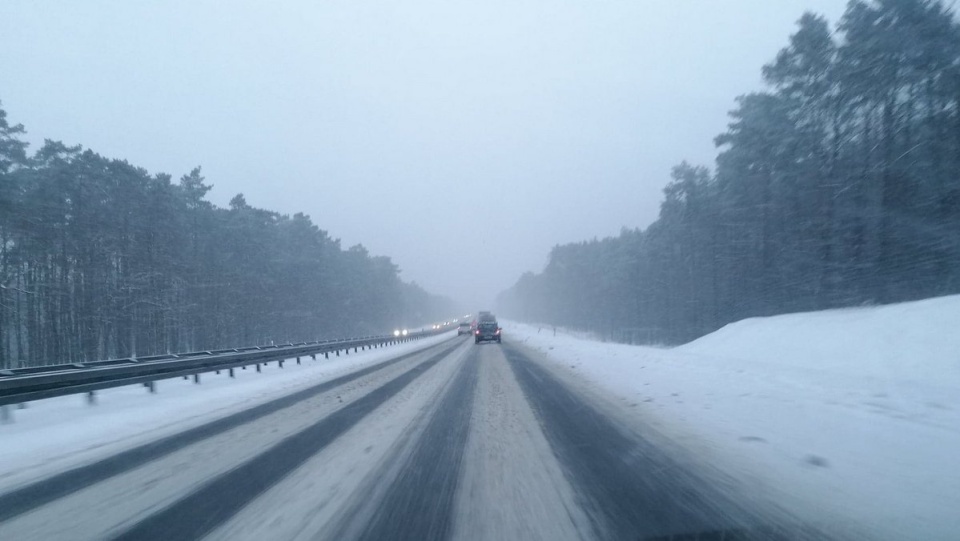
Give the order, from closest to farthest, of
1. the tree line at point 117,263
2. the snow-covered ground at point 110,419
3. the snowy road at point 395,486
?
1. the snowy road at point 395,486
2. the snow-covered ground at point 110,419
3. the tree line at point 117,263

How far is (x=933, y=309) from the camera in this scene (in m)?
→ 19.0

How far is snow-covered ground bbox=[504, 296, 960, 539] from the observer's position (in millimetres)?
6078

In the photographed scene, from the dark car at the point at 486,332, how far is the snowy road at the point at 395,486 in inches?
1469

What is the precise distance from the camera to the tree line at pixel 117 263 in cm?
3108

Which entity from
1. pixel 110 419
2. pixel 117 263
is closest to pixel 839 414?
pixel 110 419

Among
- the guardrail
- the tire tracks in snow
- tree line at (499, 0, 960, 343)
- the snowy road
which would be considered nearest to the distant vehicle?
tree line at (499, 0, 960, 343)

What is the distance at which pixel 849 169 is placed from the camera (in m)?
30.1

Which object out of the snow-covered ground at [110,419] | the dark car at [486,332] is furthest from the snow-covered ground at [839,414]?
the dark car at [486,332]

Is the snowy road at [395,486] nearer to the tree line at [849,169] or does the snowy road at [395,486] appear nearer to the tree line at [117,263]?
the tree line at [849,169]

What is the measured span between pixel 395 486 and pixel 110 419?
8.84 metres

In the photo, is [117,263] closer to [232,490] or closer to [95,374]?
[95,374]

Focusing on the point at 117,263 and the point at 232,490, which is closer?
the point at 232,490

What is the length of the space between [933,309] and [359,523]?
19.5m

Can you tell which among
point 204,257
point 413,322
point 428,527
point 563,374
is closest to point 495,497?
point 428,527
